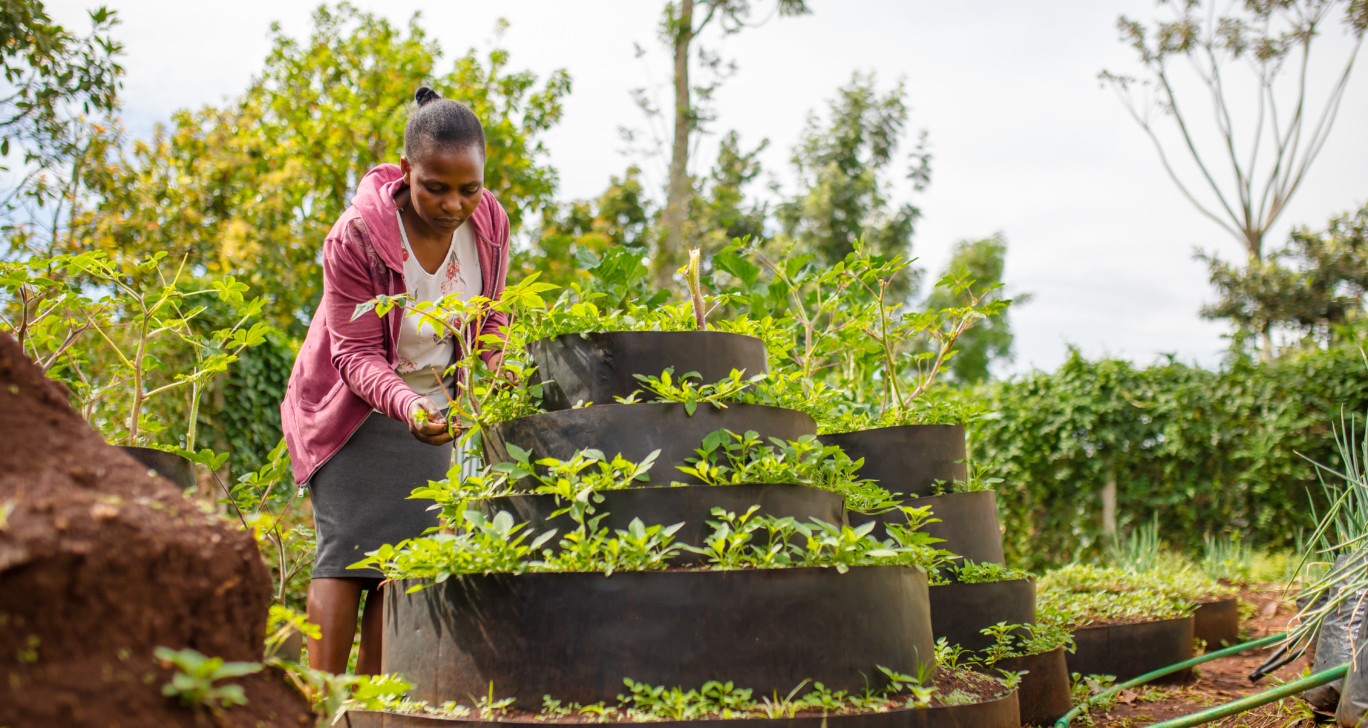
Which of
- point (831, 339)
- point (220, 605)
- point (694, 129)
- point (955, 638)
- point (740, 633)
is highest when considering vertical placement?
point (694, 129)

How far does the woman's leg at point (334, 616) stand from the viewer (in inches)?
83.7

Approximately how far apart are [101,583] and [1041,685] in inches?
111

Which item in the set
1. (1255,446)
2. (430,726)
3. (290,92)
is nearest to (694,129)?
(290,92)

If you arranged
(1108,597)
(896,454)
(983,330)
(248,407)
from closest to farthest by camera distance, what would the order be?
(896,454) < (1108,597) < (248,407) < (983,330)

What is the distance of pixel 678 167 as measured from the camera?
46.7ft

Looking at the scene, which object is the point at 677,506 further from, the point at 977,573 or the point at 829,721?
the point at 977,573

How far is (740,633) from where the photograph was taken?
1.63 m

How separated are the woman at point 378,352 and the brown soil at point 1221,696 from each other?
8.31ft

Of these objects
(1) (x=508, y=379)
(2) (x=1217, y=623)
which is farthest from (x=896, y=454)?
(2) (x=1217, y=623)

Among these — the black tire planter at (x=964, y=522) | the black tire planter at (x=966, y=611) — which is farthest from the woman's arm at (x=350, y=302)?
the black tire planter at (x=966, y=611)

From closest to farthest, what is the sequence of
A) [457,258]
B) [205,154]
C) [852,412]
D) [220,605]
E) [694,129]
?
[220,605], [457,258], [852,412], [205,154], [694,129]

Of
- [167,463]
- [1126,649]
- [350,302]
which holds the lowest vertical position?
[1126,649]

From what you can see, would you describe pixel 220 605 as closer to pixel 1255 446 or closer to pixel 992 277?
pixel 1255 446

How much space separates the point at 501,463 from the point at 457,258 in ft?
2.53
